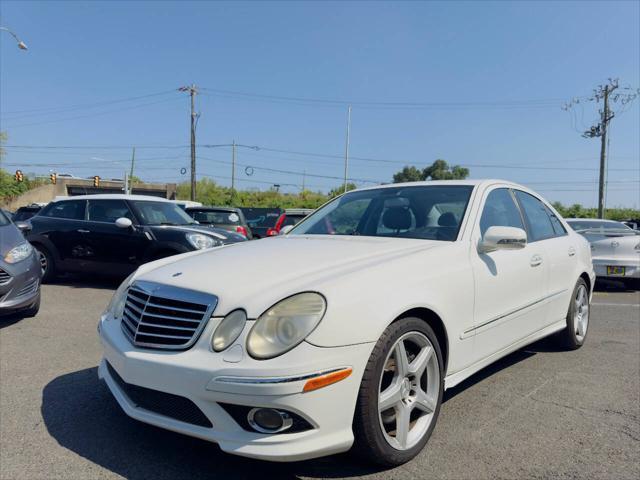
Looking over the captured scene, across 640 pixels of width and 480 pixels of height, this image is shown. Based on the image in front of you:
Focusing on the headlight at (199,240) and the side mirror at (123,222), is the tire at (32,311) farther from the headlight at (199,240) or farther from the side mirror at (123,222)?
the headlight at (199,240)

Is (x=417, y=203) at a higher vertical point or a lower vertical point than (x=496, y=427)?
higher

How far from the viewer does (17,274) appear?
5301mm

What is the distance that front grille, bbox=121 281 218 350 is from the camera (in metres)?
2.41

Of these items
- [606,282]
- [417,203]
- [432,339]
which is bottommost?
[606,282]

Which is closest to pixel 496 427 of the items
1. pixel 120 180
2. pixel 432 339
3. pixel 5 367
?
pixel 432 339

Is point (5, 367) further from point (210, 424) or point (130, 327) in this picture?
point (210, 424)

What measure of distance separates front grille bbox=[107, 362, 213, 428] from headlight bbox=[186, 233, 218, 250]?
5380 mm

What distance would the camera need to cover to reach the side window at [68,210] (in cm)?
870

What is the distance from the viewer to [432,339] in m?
2.77

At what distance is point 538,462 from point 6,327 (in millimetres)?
5416

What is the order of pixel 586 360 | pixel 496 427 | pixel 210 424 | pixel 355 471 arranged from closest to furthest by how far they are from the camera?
pixel 210 424
pixel 355 471
pixel 496 427
pixel 586 360

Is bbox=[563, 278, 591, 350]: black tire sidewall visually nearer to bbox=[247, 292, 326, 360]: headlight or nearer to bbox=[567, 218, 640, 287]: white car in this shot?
bbox=[247, 292, 326, 360]: headlight

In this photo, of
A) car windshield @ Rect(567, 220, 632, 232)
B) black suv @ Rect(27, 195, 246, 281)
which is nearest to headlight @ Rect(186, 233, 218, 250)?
black suv @ Rect(27, 195, 246, 281)

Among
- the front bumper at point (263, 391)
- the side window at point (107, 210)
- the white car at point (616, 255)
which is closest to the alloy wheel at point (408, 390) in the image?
the front bumper at point (263, 391)
